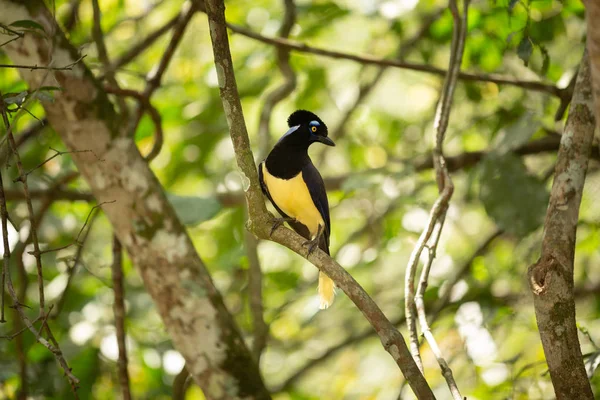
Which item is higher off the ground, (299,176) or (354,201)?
(354,201)

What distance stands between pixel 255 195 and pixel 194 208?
1.48m

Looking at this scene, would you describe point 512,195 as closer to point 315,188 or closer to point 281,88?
point 315,188

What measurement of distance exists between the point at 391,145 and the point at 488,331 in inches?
108

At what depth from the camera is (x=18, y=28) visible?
3.06m

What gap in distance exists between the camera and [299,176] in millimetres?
3637

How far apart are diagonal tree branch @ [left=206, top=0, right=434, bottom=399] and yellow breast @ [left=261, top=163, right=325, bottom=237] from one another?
978 millimetres

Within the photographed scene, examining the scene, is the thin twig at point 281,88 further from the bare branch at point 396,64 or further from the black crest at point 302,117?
the black crest at point 302,117

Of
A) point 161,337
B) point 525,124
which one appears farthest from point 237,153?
point 161,337

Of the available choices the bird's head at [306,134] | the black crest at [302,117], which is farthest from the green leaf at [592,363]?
the black crest at [302,117]

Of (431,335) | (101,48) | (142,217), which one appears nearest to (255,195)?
(142,217)

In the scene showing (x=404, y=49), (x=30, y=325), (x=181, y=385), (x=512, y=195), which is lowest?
(x=30, y=325)

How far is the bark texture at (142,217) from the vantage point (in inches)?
114

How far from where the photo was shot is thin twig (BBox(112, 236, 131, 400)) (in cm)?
334

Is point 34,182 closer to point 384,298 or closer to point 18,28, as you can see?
point 18,28
